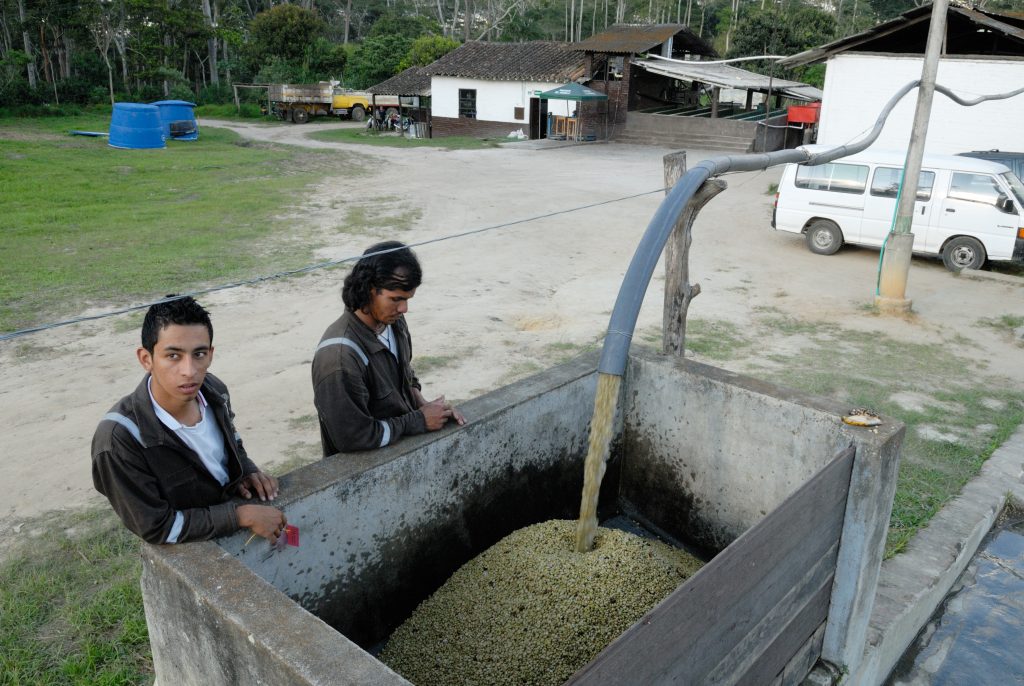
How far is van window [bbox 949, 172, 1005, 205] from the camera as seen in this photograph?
1048cm

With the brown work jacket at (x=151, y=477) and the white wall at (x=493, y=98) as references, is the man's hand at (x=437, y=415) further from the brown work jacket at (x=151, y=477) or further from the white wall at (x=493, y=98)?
the white wall at (x=493, y=98)

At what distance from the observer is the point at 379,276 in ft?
9.77

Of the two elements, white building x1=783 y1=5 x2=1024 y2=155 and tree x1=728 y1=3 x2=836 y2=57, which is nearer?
white building x1=783 y1=5 x2=1024 y2=155

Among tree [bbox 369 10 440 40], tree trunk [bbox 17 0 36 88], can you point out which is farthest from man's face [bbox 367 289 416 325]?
tree [bbox 369 10 440 40]

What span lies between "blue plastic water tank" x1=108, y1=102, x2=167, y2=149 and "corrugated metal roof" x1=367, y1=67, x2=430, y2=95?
37.0 ft

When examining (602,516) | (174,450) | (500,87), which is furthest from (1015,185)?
(500,87)

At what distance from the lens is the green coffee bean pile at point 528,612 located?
2.75 meters

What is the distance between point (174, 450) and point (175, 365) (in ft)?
0.83

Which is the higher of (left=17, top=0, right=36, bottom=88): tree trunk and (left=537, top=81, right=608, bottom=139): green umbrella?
(left=17, top=0, right=36, bottom=88): tree trunk

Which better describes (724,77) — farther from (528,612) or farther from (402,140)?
(528,612)

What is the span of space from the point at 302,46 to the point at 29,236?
109 ft

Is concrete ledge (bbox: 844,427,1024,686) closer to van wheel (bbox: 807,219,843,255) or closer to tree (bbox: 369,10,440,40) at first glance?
van wheel (bbox: 807,219,843,255)

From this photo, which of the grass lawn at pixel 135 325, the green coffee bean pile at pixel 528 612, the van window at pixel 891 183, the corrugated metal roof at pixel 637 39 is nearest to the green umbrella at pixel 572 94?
the corrugated metal roof at pixel 637 39

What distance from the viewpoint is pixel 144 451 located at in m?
2.26
